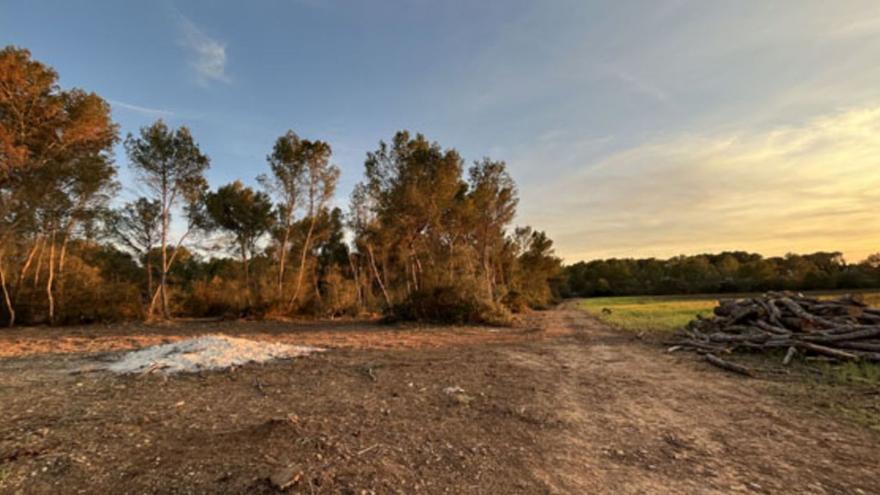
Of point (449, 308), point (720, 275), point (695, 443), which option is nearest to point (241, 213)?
point (449, 308)

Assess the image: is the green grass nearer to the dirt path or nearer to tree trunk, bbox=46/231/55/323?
the dirt path

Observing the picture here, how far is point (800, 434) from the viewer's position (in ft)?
12.5

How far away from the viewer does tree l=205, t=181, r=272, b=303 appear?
2205cm

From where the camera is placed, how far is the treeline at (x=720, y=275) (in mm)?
45375

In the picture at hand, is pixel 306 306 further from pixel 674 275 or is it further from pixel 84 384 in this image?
pixel 674 275

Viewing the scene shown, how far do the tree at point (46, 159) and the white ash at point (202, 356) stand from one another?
9265 mm

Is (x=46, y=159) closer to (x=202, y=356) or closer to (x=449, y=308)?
(x=202, y=356)

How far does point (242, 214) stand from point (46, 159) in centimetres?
977

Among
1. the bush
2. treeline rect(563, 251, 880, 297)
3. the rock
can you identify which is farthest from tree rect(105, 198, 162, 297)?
treeline rect(563, 251, 880, 297)

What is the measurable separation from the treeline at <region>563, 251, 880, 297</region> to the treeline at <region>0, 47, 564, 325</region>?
150ft

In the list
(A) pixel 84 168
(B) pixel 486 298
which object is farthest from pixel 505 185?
(A) pixel 84 168

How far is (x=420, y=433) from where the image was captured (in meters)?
3.73

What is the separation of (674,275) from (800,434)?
70699 millimetres

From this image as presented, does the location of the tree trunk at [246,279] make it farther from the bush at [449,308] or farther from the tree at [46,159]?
the bush at [449,308]
